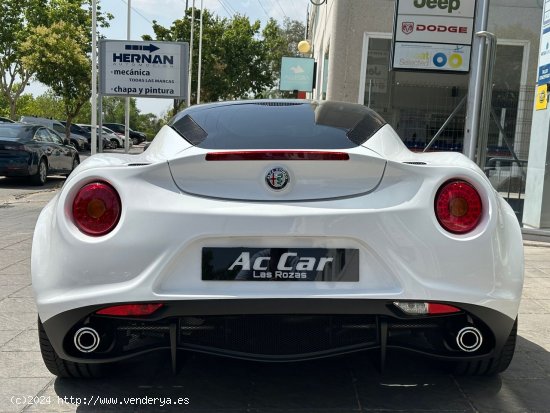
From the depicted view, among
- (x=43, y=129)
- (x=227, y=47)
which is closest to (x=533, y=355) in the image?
(x=43, y=129)

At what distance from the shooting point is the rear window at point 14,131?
13.6 meters

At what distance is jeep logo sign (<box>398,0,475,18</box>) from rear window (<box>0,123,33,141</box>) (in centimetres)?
861

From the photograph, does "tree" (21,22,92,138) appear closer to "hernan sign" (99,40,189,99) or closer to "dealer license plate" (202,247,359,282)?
"hernan sign" (99,40,189,99)

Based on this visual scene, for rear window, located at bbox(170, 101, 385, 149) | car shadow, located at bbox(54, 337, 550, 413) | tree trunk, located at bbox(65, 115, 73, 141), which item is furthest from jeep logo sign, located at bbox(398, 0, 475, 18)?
tree trunk, located at bbox(65, 115, 73, 141)

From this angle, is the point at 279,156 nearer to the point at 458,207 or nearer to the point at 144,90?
the point at 458,207

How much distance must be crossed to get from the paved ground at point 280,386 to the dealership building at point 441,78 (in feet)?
19.8

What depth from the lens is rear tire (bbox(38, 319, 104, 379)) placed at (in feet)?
9.74

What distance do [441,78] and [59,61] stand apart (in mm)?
21211

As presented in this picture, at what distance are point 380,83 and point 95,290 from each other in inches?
420

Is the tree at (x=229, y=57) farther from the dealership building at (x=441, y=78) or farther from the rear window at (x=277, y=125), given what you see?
the rear window at (x=277, y=125)

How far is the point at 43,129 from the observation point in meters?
14.7

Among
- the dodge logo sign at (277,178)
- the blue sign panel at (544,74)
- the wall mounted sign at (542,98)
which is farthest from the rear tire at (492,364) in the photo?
the wall mounted sign at (542,98)

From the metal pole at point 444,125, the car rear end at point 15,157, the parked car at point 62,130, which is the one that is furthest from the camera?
the parked car at point 62,130

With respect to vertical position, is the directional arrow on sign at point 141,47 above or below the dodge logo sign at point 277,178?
above
